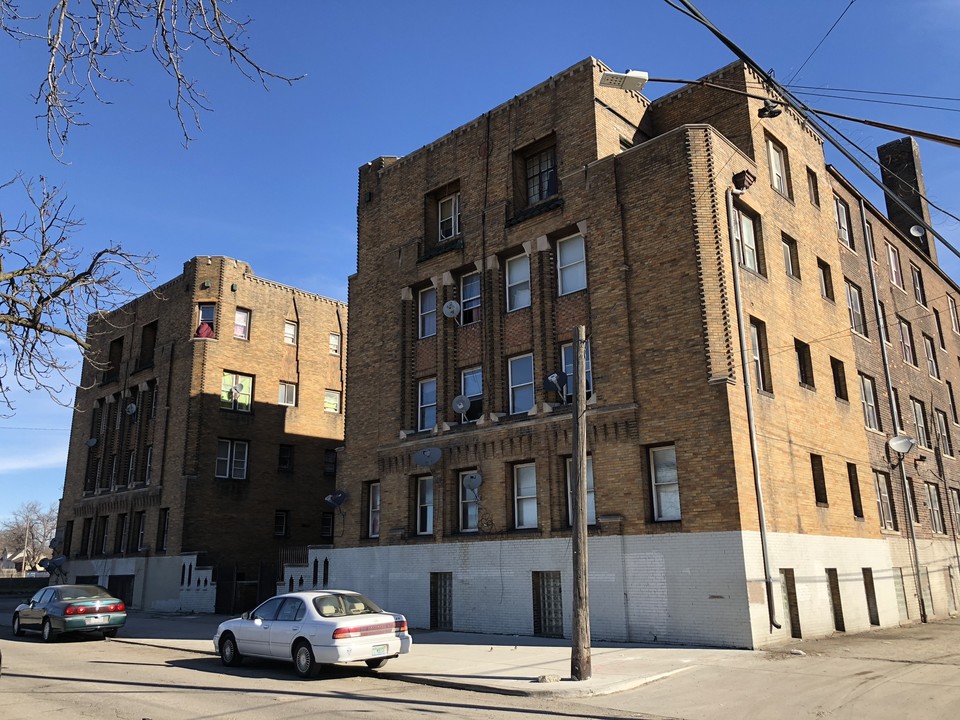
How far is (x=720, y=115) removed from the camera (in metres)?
23.5

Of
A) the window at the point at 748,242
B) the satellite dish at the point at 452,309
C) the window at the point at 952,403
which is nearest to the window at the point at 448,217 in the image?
the satellite dish at the point at 452,309

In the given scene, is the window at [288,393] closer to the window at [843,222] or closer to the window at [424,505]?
the window at [424,505]

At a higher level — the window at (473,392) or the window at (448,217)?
the window at (448,217)

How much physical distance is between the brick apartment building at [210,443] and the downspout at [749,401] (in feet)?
66.9

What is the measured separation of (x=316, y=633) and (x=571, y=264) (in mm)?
13017

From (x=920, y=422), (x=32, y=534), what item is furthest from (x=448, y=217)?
(x=32, y=534)

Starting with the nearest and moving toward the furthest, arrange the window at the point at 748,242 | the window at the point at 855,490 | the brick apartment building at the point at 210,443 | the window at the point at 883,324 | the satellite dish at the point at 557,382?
the satellite dish at the point at 557,382
the window at the point at 748,242
the window at the point at 855,490
the window at the point at 883,324
the brick apartment building at the point at 210,443

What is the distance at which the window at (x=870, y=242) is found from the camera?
30.1m

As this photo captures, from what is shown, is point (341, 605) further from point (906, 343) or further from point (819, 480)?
point (906, 343)

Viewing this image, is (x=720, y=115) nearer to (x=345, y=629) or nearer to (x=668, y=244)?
(x=668, y=244)

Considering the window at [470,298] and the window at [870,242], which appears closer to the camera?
the window at [470,298]

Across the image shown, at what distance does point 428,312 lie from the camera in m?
26.3

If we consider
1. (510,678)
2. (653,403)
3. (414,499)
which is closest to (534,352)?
(653,403)

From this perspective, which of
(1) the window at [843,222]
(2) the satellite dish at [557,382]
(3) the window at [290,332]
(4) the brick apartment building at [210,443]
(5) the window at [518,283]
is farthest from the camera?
(3) the window at [290,332]
